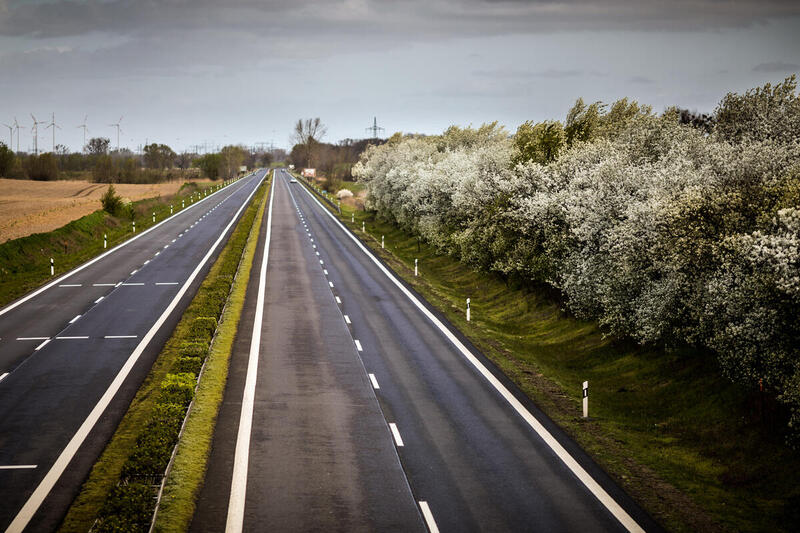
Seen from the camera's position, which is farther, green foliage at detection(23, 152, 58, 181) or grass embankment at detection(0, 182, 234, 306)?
green foliage at detection(23, 152, 58, 181)

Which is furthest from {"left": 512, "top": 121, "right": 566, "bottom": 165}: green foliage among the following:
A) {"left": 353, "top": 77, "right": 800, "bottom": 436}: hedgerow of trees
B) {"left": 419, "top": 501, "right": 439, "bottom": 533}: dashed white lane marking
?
{"left": 419, "top": 501, "right": 439, "bottom": 533}: dashed white lane marking

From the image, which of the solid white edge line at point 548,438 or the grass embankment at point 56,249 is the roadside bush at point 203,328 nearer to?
the solid white edge line at point 548,438

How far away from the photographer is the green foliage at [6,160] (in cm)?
13600

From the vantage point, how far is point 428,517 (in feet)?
40.2

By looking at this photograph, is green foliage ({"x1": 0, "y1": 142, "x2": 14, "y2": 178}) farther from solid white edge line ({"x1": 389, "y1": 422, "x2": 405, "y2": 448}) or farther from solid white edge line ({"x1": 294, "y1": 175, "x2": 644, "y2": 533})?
solid white edge line ({"x1": 389, "y1": 422, "x2": 405, "y2": 448})

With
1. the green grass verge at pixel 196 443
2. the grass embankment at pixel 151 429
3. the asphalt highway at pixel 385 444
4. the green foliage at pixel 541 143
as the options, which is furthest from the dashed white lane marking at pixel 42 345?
the green foliage at pixel 541 143

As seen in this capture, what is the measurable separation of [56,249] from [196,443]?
3898 centimetres

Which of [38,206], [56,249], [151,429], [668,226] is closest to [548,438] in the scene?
[668,226]

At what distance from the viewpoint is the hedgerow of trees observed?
15781 millimetres

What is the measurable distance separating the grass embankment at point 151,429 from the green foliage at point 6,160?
5122 inches

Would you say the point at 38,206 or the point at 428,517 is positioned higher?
the point at 38,206

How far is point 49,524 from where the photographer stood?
12.0 metres

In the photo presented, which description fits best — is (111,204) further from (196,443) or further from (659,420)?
(659,420)

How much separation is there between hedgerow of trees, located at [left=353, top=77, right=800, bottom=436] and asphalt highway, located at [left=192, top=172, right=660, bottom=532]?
16.8 ft
